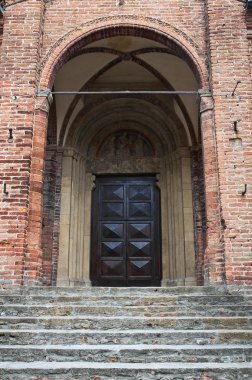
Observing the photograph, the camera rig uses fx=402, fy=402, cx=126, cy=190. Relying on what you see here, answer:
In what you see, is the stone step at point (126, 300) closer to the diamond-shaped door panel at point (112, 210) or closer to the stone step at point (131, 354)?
the stone step at point (131, 354)

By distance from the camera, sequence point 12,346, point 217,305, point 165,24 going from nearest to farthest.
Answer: point 12,346 < point 217,305 < point 165,24

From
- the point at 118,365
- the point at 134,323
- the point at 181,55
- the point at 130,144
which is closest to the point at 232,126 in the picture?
the point at 181,55

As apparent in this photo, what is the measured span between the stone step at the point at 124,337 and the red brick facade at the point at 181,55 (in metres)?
1.75

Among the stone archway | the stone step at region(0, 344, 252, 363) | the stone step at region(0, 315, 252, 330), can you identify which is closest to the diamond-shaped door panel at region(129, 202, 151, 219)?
the stone archway

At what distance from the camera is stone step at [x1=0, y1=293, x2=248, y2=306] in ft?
17.6

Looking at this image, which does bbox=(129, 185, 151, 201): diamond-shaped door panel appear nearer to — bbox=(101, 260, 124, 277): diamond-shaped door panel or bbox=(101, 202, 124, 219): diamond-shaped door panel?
bbox=(101, 202, 124, 219): diamond-shaped door panel

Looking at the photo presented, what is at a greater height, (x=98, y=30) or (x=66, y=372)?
(x=98, y=30)

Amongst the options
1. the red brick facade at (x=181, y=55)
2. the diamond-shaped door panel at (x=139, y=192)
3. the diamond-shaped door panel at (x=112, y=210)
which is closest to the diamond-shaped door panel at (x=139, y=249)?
the diamond-shaped door panel at (x=112, y=210)

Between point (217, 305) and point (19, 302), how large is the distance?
105 inches

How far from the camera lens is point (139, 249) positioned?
391 inches

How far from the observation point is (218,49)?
23.8 ft

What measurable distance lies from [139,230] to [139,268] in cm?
93

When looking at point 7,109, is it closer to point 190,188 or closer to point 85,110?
point 85,110

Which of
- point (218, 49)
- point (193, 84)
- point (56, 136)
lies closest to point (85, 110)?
point (56, 136)
